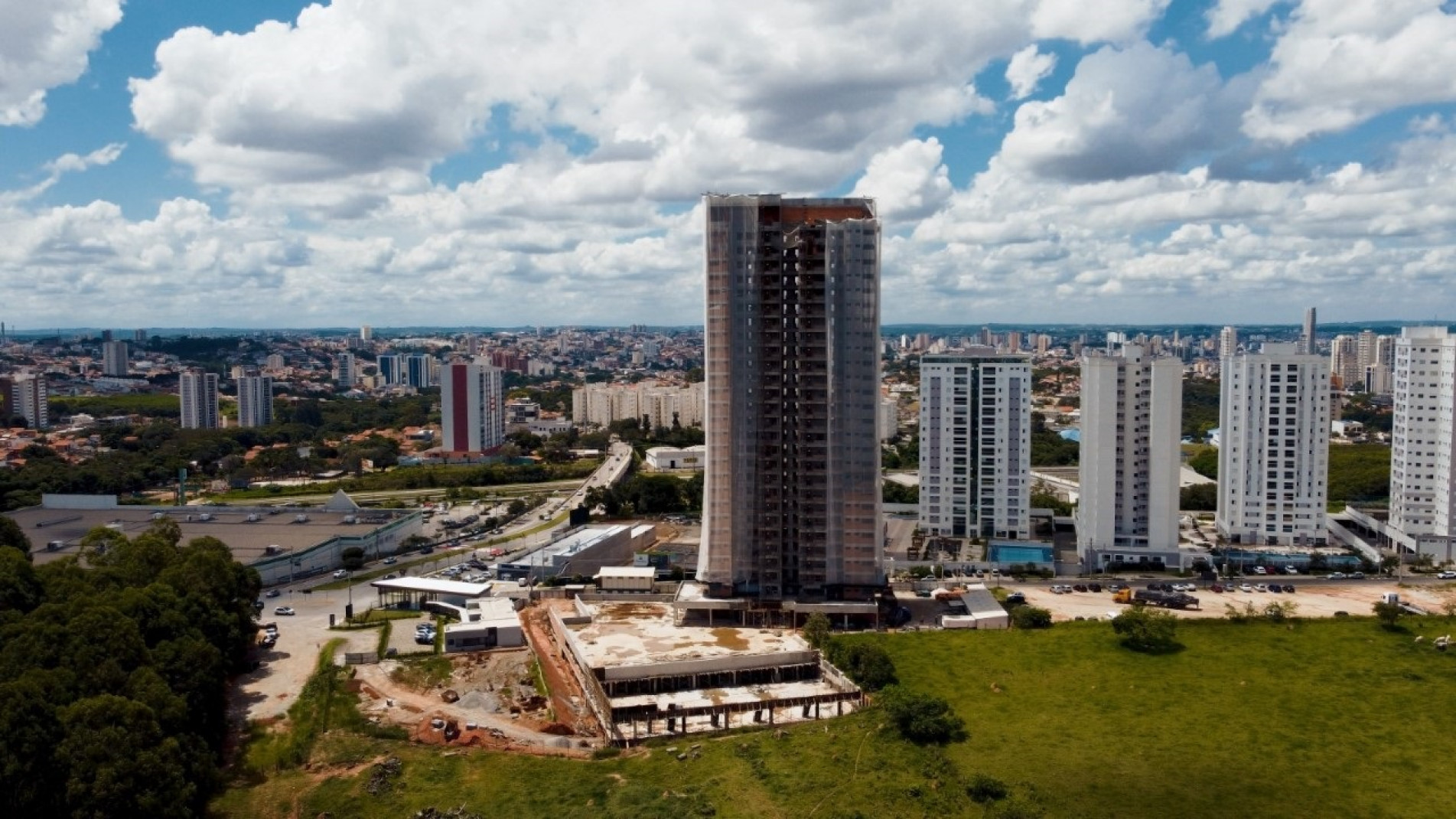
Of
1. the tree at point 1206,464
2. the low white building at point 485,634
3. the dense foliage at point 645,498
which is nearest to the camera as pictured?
the low white building at point 485,634

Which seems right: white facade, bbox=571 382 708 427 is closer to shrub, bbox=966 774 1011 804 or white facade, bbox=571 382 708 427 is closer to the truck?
the truck

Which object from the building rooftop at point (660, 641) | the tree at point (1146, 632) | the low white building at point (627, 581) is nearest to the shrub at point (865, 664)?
the building rooftop at point (660, 641)

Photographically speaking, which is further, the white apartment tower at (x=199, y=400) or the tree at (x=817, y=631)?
the white apartment tower at (x=199, y=400)

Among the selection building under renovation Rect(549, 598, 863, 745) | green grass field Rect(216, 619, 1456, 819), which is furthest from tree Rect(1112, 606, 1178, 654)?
building under renovation Rect(549, 598, 863, 745)

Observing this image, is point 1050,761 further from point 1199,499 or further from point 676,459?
point 676,459

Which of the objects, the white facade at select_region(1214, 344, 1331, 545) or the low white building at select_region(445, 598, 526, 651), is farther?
the white facade at select_region(1214, 344, 1331, 545)

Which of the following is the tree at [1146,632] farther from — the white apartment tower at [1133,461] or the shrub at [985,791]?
the white apartment tower at [1133,461]
